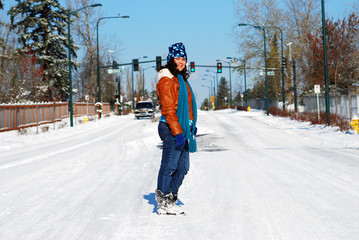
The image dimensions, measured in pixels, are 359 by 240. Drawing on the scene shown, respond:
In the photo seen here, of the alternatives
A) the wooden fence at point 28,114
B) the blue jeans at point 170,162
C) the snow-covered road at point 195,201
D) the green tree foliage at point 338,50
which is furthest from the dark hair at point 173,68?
the green tree foliage at point 338,50

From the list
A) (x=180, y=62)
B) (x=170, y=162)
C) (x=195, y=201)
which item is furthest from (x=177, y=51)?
(x=195, y=201)

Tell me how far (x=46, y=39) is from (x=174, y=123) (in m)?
42.6

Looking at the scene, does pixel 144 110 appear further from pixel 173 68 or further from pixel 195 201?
pixel 173 68

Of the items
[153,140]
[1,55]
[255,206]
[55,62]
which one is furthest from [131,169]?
[1,55]

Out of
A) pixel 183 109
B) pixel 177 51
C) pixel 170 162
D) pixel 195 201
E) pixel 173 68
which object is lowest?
pixel 195 201

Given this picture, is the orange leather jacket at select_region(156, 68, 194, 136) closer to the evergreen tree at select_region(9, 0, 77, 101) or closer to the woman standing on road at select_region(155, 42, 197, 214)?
the woman standing on road at select_region(155, 42, 197, 214)

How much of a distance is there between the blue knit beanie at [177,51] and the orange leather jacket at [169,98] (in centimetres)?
22

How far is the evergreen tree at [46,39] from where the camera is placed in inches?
1692

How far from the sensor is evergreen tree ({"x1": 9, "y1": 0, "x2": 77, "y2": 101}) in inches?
1692

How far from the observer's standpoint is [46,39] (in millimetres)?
43938

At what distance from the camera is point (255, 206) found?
514 centimetres

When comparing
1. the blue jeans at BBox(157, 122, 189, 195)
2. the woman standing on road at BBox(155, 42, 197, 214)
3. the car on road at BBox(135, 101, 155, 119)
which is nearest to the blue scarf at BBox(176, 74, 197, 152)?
the woman standing on road at BBox(155, 42, 197, 214)

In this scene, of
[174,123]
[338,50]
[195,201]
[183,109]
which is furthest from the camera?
[338,50]

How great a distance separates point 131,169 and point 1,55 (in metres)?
40.1
